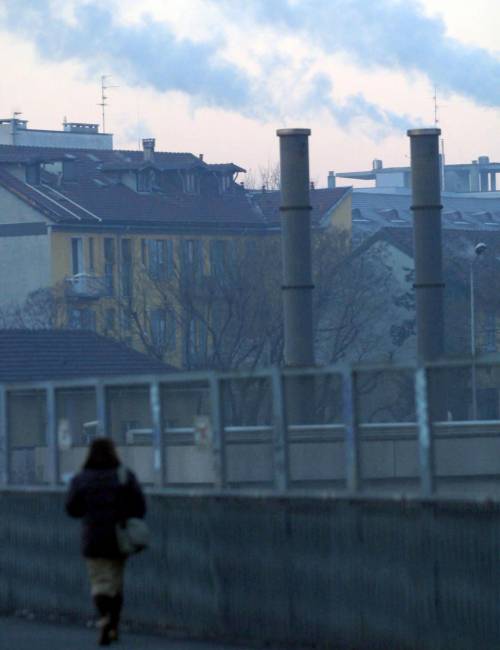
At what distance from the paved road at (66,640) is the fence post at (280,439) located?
1.36m

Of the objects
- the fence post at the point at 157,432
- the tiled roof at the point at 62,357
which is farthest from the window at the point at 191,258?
the fence post at the point at 157,432

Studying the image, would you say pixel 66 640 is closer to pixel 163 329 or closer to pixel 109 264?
pixel 163 329

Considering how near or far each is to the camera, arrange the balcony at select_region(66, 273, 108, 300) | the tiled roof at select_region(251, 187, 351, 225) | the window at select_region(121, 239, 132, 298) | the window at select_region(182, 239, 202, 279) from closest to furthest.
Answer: the window at select_region(182, 239, 202, 279)
the window at select_region(121, 239, 132, 298)
the balcony at select_region(66, 273, 108, 300)
the tiled roof at select_region(251, 187, 351, 225)

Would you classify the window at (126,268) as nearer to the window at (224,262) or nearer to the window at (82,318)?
the window at (82,318)

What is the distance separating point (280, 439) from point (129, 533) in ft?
5.07

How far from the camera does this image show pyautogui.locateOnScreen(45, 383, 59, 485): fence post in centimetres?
1434

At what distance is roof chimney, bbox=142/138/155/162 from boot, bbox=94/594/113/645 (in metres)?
77.1

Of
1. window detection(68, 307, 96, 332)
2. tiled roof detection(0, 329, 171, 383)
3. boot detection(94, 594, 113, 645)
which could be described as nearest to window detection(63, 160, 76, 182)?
window detection(68, 307, 96, 332)

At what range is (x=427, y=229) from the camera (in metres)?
37.2

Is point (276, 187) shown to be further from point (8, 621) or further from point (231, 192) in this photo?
point (8, 621)

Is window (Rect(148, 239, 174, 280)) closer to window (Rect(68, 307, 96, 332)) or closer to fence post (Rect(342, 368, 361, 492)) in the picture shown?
window (Rect(68, 307, 96, 332))

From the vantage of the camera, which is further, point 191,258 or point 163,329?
point 191,258

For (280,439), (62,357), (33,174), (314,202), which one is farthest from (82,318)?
(280,439)

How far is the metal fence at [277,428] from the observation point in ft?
36.6
